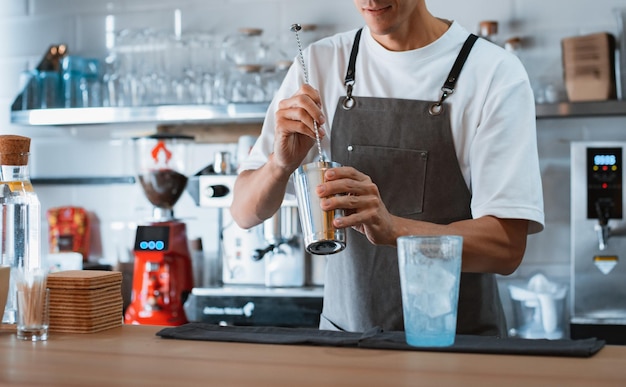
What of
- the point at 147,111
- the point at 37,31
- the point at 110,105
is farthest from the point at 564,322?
the point at 37,31

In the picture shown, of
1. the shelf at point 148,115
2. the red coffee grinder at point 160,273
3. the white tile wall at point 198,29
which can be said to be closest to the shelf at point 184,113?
the shelf at point 148,115

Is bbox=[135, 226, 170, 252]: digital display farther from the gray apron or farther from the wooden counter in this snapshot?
the wooden counter

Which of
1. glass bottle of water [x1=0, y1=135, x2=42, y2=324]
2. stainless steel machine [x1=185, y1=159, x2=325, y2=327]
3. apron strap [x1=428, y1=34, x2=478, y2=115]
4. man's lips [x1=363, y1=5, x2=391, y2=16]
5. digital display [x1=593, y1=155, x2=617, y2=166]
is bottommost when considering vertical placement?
stainless steel machine [x1=185, y1=159, x2=325, y2=327]

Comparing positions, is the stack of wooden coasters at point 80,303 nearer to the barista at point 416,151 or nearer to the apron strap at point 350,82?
the barista at point 416,151

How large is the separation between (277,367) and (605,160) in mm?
2136

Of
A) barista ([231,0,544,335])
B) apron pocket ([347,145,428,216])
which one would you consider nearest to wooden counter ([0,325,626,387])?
barista ([231,0,544,335])

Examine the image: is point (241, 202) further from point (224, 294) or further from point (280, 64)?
point (280, 64)

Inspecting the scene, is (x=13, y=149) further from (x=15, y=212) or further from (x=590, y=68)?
(x=590, y=68)

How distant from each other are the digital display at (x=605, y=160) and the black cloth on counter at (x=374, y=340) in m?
1.77

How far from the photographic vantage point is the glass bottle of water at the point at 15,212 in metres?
1.74

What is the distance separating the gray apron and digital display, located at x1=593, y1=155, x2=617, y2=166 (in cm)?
122

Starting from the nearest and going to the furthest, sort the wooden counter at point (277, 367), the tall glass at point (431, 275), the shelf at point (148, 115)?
1. the wooden counter at point (277, 367)
2. the tall glass at point (431, 275)
3. the shelf at point (148, 115)

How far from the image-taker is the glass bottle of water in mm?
1741

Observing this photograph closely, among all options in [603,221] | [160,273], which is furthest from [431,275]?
[160,273]
